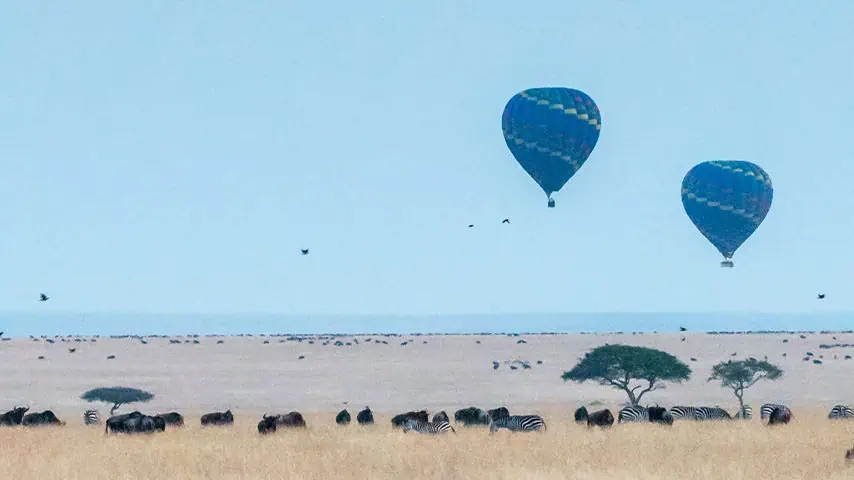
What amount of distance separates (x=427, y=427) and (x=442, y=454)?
320 inches

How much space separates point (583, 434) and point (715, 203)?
3269cm

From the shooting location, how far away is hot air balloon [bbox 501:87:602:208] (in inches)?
2250

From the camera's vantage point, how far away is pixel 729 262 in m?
67.5

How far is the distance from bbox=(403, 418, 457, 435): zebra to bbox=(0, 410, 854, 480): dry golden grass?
0.67 m

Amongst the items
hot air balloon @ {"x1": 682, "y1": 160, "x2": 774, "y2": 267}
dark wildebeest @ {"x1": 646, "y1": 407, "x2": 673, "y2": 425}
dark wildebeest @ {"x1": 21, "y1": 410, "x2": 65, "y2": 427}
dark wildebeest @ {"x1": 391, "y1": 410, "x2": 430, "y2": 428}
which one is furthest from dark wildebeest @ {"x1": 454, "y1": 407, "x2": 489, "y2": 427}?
hot air balloon @ {"x1": 682, "y1": 160, "x2": 774, "y2": 267}

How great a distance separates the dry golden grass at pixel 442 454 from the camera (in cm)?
2423

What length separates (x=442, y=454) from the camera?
89.1 feet

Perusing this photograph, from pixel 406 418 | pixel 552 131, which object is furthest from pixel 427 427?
pixel 552 131

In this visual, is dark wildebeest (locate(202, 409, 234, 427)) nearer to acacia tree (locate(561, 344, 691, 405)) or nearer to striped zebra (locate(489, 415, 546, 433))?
striped zebra (locate(489, 415, 546, 433))

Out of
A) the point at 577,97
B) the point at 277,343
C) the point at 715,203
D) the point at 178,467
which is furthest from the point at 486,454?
the point at 277,343

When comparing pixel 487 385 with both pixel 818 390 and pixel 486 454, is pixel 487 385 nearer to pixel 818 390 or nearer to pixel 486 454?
pixel 818 390

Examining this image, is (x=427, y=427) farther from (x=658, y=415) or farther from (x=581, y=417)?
(x=658, y=415)

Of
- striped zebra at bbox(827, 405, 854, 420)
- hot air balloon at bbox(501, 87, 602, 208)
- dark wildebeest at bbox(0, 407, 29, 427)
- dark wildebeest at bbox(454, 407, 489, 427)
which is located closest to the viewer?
dark wildebeest at bbox(454, 407, 489, 427)

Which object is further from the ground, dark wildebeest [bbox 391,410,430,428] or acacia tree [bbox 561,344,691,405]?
acacia tree [bbox 561,344,691,405]
